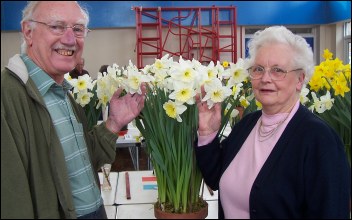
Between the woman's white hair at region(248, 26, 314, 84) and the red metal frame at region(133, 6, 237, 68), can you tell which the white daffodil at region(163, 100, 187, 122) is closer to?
the woman's white hair at region(248, 26, 314, 84)

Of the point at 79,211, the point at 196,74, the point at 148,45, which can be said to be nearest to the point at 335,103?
the point at 196,74

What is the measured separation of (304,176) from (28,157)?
0.71 m

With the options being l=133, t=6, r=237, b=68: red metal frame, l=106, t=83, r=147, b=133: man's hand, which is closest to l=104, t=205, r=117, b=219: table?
l=106, t=83, r=147, b=133: man's hand

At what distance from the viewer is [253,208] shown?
43.8 inches

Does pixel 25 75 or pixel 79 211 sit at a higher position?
pixel 25 75

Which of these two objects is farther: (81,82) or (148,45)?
(148,45)

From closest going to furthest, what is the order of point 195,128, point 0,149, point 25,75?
point 0,149 → point 25,75 → point 195,128

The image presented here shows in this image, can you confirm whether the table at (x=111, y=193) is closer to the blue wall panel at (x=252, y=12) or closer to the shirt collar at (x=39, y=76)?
the shirt collar at (x=39, y=76)

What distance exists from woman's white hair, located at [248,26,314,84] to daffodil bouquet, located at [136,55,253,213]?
0.13m

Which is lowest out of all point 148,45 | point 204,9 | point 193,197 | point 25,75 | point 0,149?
point 193,197

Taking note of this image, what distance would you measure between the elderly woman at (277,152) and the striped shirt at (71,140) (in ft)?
1.20

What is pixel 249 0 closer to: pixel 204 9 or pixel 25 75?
pixel 204 9

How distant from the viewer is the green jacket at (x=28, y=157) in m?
0.87

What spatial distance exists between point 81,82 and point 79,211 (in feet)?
1.89
